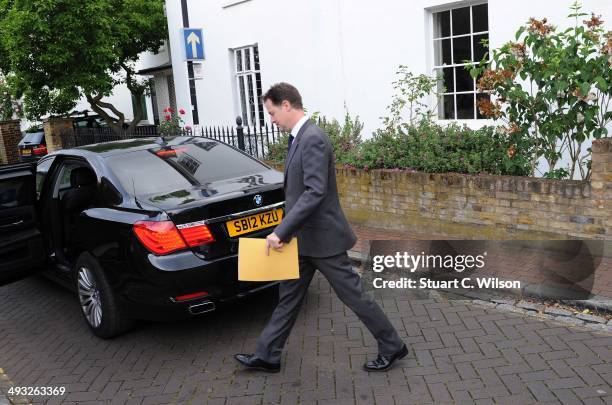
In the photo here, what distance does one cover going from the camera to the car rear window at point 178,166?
15.7 feet

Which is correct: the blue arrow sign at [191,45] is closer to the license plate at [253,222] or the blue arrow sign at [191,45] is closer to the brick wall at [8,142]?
the license plate at [253,222]

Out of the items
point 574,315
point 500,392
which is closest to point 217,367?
point 500,392

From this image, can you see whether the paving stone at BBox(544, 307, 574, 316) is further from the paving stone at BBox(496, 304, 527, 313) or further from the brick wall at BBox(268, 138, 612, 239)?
the brick wall at BBox(268, 138, 612, 239)

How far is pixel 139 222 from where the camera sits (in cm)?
427

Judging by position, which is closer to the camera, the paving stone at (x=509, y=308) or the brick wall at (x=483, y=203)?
the paving stone at (x=509, y=308)

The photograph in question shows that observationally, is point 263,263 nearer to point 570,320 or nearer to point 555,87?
point 570,320

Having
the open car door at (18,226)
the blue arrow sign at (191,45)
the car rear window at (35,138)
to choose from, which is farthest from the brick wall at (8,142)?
the open car door at (18,226)

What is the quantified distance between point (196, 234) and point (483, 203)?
3.58m

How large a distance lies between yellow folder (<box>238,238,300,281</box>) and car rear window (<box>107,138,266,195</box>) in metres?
1.31

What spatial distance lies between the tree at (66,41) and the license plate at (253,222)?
1106 cm

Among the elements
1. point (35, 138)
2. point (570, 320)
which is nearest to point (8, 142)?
point (35, 138)

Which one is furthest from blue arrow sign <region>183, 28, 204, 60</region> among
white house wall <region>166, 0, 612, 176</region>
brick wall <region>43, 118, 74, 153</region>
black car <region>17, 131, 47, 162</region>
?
black car <region>17, 131, 47, 162</region>

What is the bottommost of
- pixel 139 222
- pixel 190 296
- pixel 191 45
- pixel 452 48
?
pixel 190 296

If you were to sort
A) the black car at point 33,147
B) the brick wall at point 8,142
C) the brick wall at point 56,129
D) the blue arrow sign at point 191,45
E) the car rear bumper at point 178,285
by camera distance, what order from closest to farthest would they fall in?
the car rear bumper at point 178,285
the blue arrow sign at point 191,45
the brick wall at point 56,129
the black car at point 33,147
the brick wall at point 8,142
